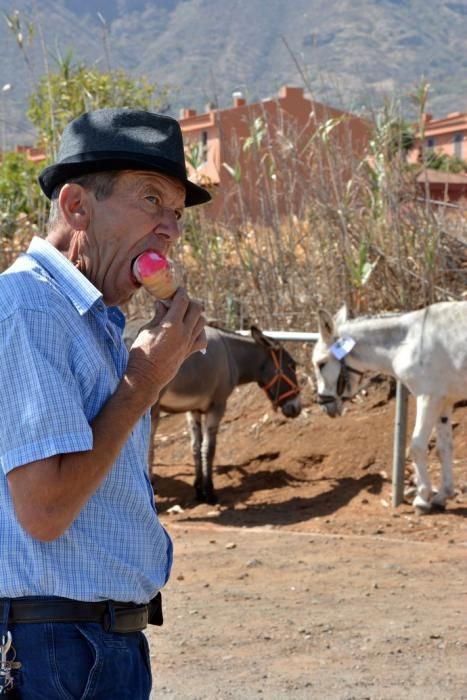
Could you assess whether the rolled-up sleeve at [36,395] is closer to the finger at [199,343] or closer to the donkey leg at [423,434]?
the finger at [199,343]

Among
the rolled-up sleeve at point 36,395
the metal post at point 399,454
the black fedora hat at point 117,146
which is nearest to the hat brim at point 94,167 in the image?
the black fedora hat at point 117,146

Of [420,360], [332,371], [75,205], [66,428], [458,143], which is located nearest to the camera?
[66,428]

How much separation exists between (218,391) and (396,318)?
7.02 ft

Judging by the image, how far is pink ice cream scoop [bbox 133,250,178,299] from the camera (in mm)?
2863

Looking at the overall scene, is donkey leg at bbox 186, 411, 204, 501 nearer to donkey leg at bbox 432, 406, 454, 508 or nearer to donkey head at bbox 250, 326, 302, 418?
donkey head at bbox 250, 326, 302, 418

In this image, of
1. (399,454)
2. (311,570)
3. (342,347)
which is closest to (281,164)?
(342,347)

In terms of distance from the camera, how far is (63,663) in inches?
107

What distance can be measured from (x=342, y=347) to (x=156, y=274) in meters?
8.07

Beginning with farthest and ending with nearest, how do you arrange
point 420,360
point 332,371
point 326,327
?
point 332,371, point 326,327, point 420,360

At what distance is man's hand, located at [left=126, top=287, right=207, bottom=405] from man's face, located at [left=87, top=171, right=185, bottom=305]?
12cm

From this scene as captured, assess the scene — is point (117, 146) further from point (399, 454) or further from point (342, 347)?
point (342, 347)

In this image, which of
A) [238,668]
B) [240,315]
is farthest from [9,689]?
[240,315]

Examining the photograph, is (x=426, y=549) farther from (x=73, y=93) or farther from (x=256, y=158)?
(x=73, y=93)

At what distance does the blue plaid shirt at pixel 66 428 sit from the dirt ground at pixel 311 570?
3.09 m
